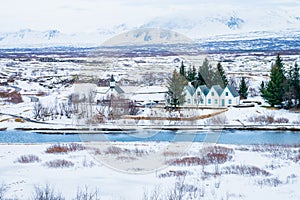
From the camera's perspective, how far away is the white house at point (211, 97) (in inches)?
1321

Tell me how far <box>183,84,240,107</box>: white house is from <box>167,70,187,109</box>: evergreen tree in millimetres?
499

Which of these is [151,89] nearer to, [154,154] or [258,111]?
[258,111]

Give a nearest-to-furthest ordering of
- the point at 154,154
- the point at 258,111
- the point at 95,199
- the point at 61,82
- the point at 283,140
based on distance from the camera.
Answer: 1. the point at 95,199
2. the point at 154,154
3. the point at 283,140
4. the point at 258,111
5. the point at 61,82

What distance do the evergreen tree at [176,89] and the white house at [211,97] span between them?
499 mm

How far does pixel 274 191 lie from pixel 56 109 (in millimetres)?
25739

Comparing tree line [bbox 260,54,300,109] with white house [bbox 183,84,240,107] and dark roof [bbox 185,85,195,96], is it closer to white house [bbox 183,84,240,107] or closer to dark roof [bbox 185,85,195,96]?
white house [bbox 183,84,240,107]

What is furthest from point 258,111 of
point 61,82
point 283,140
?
point 61,82

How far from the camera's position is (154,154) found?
1620 cm

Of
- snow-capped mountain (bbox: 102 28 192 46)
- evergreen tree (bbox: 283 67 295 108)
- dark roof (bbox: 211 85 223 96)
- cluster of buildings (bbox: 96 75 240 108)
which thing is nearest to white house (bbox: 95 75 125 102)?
cluster of buildings (bbox: 96 75 240 108)

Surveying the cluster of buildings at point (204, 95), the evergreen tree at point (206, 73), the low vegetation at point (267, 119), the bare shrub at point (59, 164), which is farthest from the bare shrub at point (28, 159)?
the evergreen tree at point (206, 73)

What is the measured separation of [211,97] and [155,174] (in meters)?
22.4

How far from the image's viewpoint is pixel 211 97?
111 ft

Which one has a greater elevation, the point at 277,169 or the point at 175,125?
the point at 277,169

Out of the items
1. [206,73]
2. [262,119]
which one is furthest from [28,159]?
[206,73]
